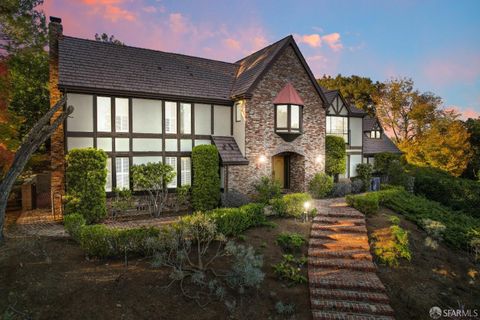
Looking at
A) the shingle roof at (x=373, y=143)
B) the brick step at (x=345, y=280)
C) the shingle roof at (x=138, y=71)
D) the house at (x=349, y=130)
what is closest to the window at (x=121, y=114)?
the shingle roof at (x=138, y=71)

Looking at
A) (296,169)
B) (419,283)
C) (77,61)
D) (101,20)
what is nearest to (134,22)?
(101,20)

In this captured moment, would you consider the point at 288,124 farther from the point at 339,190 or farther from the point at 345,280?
the point at 345,280

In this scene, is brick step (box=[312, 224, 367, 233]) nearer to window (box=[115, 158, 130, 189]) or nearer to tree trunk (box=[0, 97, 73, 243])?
window (box=[115, 158, 130, 189])

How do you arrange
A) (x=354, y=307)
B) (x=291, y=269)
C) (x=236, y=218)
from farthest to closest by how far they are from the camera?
(x=236, y=218), (x=291, y=269), (x=354, y=307)

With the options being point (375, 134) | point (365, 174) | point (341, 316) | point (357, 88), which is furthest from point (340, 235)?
point (357, 88)

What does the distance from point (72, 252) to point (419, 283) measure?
39.5 ft

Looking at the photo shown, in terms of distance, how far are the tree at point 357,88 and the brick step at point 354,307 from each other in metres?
38.4

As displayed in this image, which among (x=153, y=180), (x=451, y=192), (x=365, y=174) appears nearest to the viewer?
(x=153, y=180)

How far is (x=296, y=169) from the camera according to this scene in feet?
62.7

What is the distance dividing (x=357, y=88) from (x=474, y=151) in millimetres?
17095

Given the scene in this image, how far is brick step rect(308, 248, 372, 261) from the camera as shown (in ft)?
32.0

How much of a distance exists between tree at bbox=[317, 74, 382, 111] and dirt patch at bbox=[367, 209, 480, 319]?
110 ft

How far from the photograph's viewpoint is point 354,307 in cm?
752

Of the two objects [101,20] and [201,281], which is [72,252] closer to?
[201,281]
